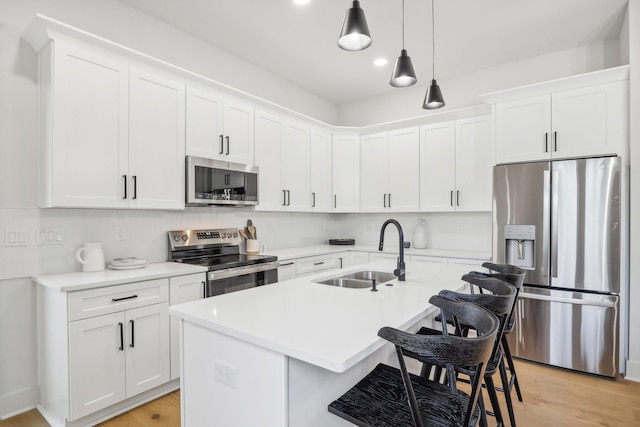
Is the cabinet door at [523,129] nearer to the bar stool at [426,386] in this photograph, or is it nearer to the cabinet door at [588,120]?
the cabinet door at [588,120]

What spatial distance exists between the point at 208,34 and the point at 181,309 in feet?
9.32

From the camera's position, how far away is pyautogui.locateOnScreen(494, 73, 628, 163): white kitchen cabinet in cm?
290

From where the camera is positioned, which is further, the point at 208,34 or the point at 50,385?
the point at 208,34

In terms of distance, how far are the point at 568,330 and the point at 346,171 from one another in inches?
117

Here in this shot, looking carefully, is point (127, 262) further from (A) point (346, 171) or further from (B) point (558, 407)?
(B) point (558, 407)

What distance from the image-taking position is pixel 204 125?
10.3 feet

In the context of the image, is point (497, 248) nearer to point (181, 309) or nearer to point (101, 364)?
point (181, 309)

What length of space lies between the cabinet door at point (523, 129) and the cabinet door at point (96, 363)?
352 cm

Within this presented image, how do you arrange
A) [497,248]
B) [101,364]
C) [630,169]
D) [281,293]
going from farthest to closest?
1. [497,248]
2. [630,169]
3. [101,364]
4. [281,293]

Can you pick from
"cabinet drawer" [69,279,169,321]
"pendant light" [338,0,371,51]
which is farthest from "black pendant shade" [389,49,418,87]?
"cabinet drawer" [69,279,169,321]

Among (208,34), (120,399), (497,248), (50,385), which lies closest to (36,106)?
(208,34)

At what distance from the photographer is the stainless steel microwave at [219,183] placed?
9.86ft

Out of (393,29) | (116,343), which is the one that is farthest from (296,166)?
(116,343)

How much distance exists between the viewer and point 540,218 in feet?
10.1
